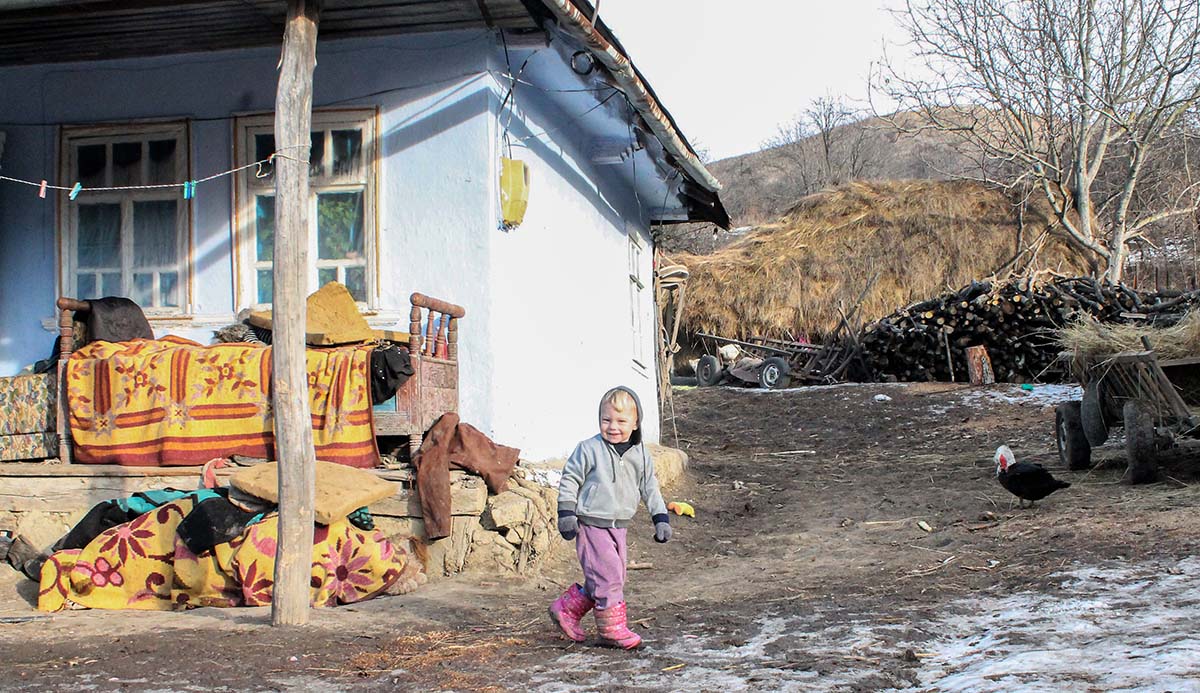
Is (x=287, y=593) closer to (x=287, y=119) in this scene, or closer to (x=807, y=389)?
(x=287, y=119)

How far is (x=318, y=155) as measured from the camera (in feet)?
25.7

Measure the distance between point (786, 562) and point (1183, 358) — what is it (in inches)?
137

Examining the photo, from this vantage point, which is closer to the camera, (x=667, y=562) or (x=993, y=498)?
(x=667, y=562)

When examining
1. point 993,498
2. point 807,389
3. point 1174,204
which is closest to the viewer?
point 993,498

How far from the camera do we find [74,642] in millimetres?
4797

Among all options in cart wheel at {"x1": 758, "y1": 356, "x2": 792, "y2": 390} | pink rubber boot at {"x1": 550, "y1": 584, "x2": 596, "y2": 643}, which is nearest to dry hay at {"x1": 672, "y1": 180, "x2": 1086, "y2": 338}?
cart wheel at {"x1": 758, "y1": 356, "x2": 792, "y2": 390}

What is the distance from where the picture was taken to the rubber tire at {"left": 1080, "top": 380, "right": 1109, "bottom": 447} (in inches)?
346

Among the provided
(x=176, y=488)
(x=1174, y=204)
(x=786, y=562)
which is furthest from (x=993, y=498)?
(x=1174, y=204)

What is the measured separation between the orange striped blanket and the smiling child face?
2331mm

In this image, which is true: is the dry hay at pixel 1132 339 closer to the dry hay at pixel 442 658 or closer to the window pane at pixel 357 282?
the window pane at pixel 357 282

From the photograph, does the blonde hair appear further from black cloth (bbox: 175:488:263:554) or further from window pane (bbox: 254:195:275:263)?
window pane (bbox: 254:195:275:263)

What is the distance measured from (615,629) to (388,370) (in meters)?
2.68

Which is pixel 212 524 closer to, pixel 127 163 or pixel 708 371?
pixel 127 163

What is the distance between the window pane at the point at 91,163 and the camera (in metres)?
8.16
